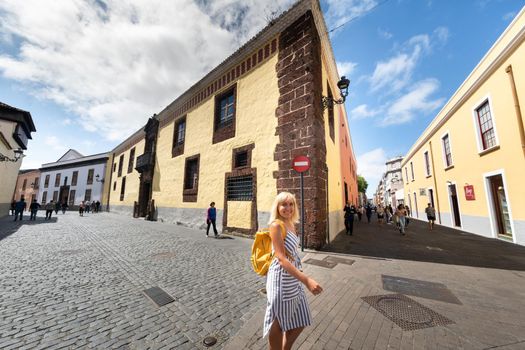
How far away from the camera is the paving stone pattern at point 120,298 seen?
224 centimetres

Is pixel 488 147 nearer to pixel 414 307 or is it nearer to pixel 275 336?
pixel 414 307

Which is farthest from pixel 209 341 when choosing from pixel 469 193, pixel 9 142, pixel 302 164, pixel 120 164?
pixel 120 164

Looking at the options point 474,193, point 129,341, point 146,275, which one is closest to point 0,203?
point 146,275

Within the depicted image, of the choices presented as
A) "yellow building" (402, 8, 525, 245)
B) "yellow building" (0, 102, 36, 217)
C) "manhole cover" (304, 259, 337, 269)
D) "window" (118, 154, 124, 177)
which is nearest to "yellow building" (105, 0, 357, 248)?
"manhole cover" (304, 259, 337, 269)

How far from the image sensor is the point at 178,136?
1439cm

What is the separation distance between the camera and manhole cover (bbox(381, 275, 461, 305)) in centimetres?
327

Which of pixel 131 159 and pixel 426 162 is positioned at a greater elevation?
pixel 131 159

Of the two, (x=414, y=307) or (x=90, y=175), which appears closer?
(x=414, y=307)

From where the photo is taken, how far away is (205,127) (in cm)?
1155

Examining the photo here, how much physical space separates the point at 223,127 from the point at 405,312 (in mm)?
9745

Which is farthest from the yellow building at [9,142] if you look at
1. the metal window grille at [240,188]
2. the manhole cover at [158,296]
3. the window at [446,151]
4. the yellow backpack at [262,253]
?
the window at [446,151]

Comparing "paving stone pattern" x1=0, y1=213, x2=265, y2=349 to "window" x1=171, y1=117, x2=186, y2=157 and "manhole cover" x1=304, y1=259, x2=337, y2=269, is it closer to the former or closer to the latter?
"manhole cover" x1=304, y1=259, x2=337, y2=269

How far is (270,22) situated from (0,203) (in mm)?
24731

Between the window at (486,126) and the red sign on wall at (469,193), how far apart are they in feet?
7.51
